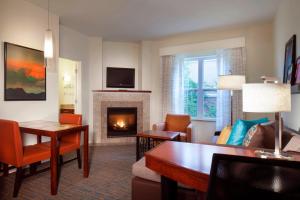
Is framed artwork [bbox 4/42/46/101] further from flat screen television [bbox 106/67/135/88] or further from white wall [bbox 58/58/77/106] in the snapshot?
flat screen television [bbox 106/67/135/88]

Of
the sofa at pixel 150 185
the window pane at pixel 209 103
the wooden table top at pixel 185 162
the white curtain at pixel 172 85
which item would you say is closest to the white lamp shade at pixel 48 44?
the sofa at pixel 150 185

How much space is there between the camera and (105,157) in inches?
151

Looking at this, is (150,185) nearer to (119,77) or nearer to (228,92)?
(228,92)

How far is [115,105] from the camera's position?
5133 mm

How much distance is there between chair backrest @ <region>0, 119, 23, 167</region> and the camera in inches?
85.7

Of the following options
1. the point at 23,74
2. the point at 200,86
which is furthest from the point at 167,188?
the point at 200,86

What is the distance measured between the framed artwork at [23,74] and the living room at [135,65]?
31 mm

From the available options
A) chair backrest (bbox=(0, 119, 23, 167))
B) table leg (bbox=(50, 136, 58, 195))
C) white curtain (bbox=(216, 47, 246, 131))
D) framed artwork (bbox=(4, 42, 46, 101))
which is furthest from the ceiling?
table leg (bbox=(50, 136, 58, 195))

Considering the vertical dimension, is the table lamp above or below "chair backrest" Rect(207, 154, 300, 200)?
above

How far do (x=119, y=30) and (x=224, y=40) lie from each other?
2.36 meters

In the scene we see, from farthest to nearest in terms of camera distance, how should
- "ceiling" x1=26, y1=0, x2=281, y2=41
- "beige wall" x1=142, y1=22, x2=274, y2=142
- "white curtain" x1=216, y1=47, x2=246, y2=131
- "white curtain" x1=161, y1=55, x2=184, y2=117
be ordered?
"white curtain" x1=161, y1=55, x2=184, y2=117, "white curtain" x1=216, y1=47, x2=246, y2=131, "beige wall" x1=142, y1=22, x2=274, y2=142, "ceiling" x1=26, y1=0, x2=281, y2=41

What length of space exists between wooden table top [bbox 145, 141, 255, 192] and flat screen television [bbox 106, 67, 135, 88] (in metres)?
3.80

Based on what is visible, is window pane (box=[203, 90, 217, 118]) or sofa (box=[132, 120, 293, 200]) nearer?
sofa (box=[132, 120, 293, 200])

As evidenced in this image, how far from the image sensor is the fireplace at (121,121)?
514cm
